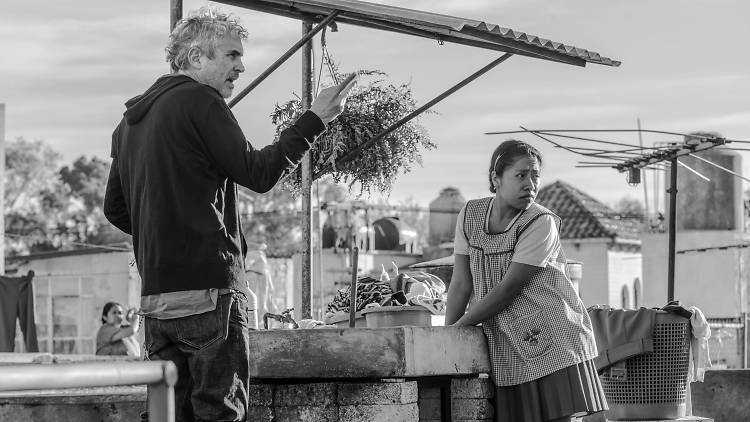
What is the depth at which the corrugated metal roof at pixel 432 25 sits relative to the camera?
6.32 meters

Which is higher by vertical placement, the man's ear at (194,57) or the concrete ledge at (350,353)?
the man's ear at (194,57)

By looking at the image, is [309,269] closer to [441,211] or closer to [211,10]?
[211,10]

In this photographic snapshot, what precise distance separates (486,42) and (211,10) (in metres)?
2.57

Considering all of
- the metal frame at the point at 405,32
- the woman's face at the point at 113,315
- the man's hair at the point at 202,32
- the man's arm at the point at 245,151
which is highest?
the metal frame at the point at 405,32

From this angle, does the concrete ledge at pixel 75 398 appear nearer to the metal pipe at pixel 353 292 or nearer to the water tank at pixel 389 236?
the metal pipe at pixel 353 292

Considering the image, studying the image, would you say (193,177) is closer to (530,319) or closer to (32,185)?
(530,319)

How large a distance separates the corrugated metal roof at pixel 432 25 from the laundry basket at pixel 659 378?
2176 millimetres

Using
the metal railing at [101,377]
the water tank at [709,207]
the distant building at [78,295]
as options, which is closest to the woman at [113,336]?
the metal railing at [101,377]

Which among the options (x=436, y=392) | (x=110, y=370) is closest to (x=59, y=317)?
(x=436, y=392)

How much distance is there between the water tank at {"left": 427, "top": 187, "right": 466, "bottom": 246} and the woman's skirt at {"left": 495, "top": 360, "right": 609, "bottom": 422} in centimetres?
3670

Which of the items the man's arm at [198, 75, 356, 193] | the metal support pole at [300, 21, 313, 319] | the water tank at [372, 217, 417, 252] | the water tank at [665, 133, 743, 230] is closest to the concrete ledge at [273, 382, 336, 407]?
the man's arm at [198, 75, 356, 193]

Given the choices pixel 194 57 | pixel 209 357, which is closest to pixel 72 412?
pixel 209 357

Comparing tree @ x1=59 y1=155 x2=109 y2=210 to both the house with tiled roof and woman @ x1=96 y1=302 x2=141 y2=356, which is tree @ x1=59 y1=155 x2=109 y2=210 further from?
woman @ x1=96 y1=302 x2=141 y2=356

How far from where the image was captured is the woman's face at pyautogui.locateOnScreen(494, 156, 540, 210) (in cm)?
549
